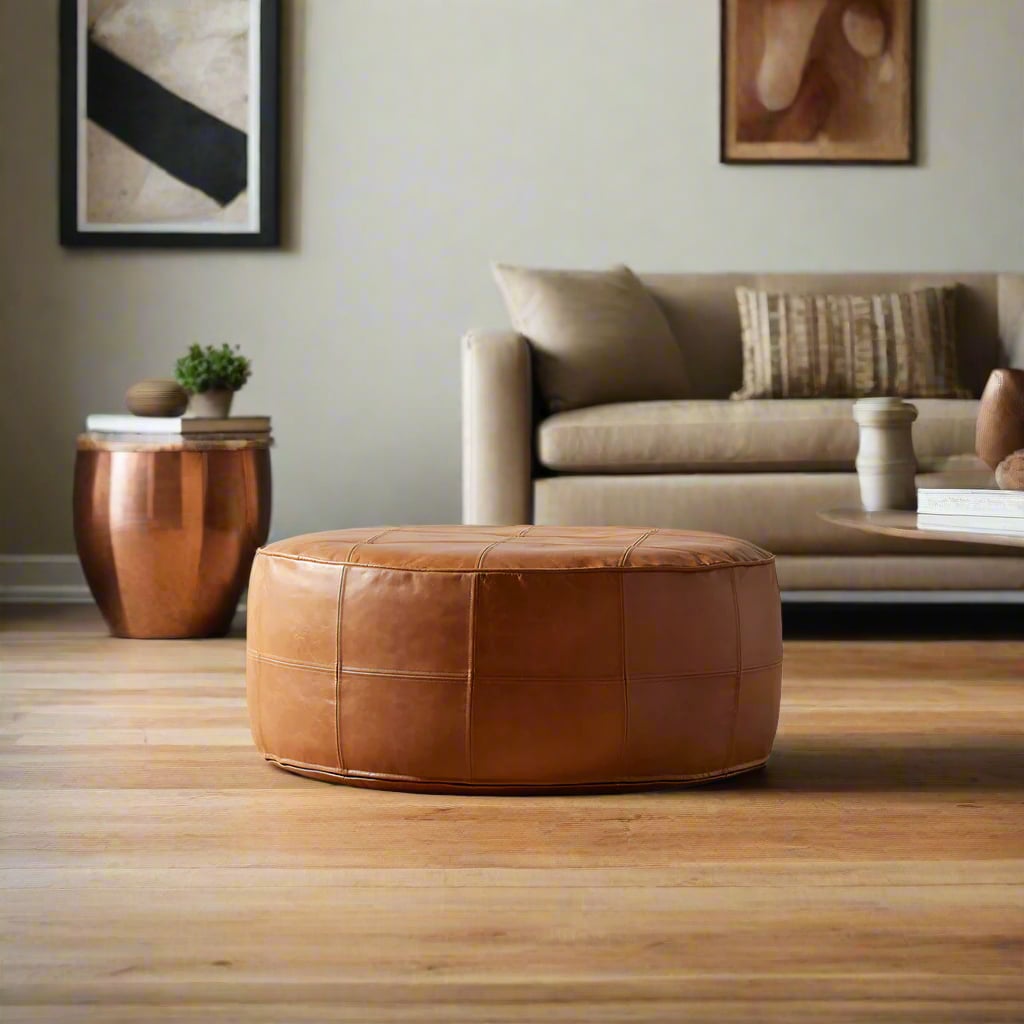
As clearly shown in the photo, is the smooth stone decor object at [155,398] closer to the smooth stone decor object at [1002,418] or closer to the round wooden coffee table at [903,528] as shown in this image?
the round wooden coffee table at [903,528]

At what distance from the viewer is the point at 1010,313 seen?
3.92 m

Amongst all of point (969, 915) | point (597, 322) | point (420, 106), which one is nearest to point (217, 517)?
point (597, 322)

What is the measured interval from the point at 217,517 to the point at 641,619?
1737 millimetres

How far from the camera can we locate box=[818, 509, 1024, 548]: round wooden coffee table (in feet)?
5.28

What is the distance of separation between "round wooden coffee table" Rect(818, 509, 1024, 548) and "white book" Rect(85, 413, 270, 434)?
5.52 ft

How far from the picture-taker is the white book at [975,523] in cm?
165

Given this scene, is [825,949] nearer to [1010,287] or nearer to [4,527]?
[1010,287]

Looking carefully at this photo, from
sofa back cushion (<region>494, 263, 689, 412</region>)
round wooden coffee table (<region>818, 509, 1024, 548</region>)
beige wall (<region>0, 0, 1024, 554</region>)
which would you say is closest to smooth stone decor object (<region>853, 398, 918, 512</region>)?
round wooden coffee table (<region>818, 509, 1024, 548</region>)

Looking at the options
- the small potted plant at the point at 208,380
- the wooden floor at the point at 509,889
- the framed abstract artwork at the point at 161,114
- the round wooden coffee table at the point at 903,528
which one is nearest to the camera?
the wooden floor at the point at 509,889

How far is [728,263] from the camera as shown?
4219 mm

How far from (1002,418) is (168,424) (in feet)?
6.38

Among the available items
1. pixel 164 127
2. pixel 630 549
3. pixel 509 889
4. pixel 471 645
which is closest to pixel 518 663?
pixel 471 645

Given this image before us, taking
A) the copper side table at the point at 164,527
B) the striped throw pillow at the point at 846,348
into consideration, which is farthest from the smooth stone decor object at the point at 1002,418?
the copper side table at the point at 164,527

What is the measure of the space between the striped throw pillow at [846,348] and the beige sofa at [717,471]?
1.16 feet
